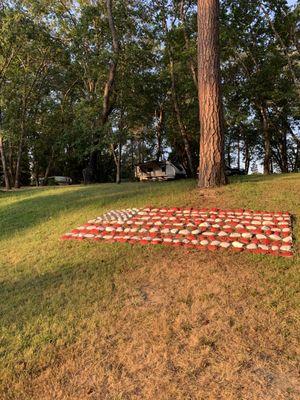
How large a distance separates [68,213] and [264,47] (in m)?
14.2

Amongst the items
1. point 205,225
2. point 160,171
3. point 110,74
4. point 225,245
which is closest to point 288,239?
point 225,245

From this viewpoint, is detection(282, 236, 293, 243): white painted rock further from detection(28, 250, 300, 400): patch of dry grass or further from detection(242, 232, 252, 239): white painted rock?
detection(28, 250, 300, 400): patch of dry grass

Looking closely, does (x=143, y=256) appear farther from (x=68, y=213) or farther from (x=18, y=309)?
(x=68, y=213)

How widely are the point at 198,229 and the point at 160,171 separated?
17001 mm

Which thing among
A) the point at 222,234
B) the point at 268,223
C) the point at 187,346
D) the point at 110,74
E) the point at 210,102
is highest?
the point at 110,74

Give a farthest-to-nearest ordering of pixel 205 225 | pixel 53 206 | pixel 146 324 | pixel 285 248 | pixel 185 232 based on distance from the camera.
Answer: pixel 53 206 → pixel 205 225 → pixel 185 232 → pixel 285 248 → pixel 146 324

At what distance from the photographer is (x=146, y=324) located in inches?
121

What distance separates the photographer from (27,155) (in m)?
26.4

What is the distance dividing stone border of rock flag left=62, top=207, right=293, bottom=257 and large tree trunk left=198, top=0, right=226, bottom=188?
167 centimetres

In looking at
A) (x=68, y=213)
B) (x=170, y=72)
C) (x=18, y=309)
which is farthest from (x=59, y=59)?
(x=18, y=309)

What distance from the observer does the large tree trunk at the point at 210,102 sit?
298 inches

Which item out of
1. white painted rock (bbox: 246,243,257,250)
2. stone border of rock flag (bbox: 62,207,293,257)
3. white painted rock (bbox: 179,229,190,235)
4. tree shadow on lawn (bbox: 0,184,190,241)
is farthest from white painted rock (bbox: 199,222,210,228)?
tree shadow on lawn (bbox: 0,184,190,241)

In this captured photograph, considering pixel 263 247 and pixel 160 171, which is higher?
pixel 160 171

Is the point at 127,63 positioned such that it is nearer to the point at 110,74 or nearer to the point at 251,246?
the point at 110,74
